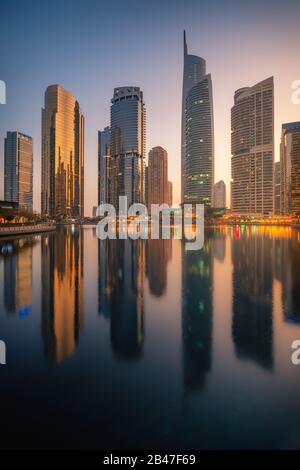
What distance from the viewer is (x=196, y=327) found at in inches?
390

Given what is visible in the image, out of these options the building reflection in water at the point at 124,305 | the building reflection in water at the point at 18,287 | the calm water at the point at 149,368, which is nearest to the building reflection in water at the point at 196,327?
the calm water at the point at 149,368

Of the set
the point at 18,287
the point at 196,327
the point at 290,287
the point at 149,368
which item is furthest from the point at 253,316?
the point at 18,287

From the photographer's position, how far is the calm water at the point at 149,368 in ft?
15.8

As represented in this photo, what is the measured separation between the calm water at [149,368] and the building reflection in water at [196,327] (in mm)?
43

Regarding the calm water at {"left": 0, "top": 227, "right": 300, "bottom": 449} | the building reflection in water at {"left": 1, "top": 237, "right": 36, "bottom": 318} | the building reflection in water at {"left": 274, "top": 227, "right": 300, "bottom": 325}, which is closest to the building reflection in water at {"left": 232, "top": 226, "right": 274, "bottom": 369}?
the calm water at {"left": 0, "top": 227, "right": 300, "bottom": 449}

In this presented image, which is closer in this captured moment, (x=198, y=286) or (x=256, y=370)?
(x=256, y=370)

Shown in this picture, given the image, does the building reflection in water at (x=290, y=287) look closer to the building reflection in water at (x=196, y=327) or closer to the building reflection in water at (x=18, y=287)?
the building reflection in water at (x=196, y=327)

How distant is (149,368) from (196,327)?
338 cm

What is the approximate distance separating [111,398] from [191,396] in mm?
1685

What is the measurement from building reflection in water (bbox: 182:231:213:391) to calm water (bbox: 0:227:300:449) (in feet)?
0.14
